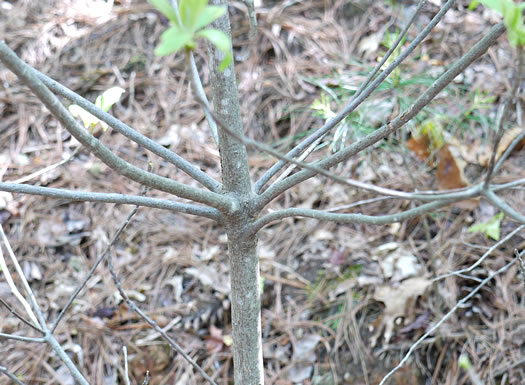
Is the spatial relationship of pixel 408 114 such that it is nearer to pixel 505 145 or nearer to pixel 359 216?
pixel 359 216

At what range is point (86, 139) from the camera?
2.10 feet

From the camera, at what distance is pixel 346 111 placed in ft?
3.01

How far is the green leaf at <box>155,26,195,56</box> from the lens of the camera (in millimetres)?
485

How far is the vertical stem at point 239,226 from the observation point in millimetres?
1004

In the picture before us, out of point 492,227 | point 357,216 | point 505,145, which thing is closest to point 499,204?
point 357,216

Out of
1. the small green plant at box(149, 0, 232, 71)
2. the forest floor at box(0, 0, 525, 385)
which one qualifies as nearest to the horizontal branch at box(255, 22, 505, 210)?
the small green plant at box(149, 0, 232, 71)

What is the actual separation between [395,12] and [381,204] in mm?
1221

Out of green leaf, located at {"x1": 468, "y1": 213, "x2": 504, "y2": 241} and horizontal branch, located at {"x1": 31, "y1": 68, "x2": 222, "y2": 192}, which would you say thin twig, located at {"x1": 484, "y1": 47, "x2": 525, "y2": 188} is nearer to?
horizontal branch, located at {"x1": 31, "y1": 68, "x2": 222, "y2": 192}

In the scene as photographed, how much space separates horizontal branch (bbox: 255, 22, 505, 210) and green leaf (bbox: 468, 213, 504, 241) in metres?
1.18

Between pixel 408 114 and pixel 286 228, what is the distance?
5.37 ft

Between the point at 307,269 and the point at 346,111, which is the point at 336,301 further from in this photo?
the point at 346,111

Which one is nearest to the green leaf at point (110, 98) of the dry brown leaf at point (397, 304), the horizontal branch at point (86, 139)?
the horizontal branch at point (86, 139)

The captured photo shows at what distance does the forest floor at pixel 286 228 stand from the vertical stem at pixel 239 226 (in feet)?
1.62

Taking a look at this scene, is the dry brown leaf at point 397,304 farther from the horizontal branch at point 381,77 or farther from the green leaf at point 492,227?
the horizontal branch at point 381,77
